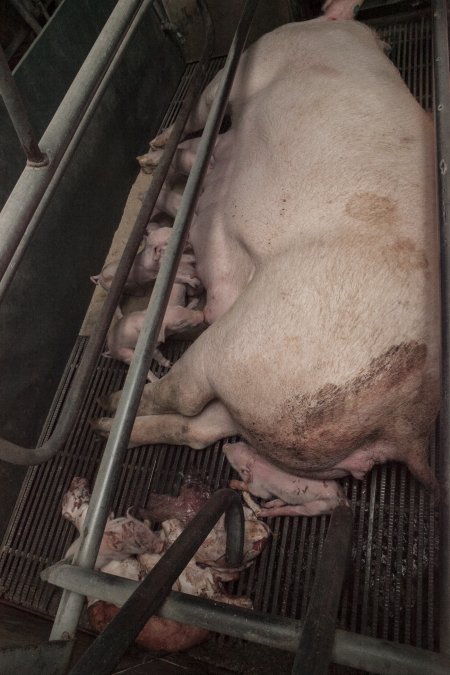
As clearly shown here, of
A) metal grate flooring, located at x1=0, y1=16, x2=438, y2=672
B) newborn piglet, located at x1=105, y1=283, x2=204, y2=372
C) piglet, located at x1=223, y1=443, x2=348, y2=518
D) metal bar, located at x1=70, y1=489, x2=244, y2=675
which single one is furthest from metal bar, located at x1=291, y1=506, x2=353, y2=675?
newborn piglet, located at x1=105, y1=283, x2=204, y2=372

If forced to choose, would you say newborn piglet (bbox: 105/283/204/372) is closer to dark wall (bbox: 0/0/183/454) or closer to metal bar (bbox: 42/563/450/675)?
dark wall (bbox: 0/0/183/454)

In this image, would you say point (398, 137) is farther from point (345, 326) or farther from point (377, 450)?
point (377, 450)

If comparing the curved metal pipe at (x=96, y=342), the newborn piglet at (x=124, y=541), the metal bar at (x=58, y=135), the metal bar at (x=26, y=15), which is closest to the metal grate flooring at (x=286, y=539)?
the newborn piglet at (x=124, y=541)

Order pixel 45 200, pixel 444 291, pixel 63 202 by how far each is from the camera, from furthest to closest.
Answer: pixel 63 202 → pixel 45 200 → pixel 444 291

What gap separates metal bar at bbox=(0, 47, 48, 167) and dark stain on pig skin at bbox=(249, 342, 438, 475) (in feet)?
3.33

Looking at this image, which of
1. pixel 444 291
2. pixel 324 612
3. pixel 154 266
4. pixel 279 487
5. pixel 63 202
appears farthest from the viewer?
pixel 63 202

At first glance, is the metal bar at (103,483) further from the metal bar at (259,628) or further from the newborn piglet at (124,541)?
the newborn piglet at (124,541)

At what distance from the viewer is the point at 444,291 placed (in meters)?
1.05

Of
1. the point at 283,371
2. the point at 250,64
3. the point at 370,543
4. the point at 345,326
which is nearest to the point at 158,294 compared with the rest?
the point at 283,371

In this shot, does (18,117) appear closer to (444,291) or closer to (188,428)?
(444,291)

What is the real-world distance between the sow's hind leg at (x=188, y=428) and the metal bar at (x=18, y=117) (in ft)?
4.39

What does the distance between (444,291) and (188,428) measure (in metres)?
1.35

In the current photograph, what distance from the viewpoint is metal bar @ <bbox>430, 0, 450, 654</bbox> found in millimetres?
882

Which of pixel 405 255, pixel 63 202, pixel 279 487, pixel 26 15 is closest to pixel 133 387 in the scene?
pixel 279 487
